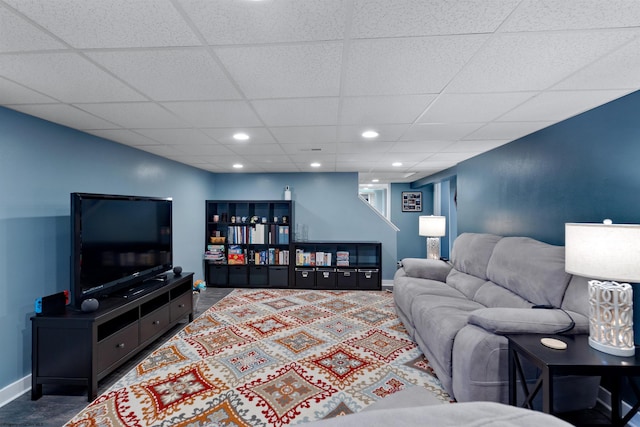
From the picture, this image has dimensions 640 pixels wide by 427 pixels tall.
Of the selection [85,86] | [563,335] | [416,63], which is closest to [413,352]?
[563,335]

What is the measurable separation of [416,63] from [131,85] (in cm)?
173

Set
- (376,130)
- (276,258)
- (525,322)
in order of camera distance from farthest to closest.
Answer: (276,258) < (376,130) < (525,322)

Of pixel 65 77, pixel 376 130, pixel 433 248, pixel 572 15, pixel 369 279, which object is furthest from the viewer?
pixel 369 279

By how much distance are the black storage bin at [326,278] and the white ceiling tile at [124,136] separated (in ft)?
10.9

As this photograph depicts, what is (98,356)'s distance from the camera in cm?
212

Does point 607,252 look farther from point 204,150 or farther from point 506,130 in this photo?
point 204,150

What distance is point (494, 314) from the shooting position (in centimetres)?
191

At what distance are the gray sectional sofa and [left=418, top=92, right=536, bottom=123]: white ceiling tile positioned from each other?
1193mm

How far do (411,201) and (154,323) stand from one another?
6411 millimetres

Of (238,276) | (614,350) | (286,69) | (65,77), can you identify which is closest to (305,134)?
(286,69)

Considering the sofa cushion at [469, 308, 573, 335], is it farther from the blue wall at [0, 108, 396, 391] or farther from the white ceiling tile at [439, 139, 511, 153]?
the blue wall at [0, 108, 396, 391]

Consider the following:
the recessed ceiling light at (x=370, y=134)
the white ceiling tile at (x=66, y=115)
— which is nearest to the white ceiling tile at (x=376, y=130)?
the recessed ceiling light at (x=370, y=134)

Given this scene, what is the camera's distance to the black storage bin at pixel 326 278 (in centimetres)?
516

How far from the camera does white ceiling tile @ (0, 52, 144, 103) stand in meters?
1.47
